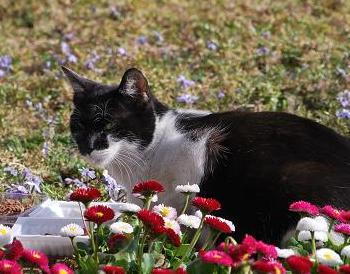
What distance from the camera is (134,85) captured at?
4371 mm

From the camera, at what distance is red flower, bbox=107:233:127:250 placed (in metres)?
2.99

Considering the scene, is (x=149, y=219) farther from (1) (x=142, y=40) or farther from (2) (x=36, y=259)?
(1) (x=142, y=40)

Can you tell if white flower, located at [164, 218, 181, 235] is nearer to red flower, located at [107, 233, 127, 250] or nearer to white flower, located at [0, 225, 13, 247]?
red flower, located at [107, 233, 127, 250]

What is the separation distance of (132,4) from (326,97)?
330 centimetres

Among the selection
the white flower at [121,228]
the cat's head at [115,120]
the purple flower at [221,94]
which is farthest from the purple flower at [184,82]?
the white flower at [121,228]

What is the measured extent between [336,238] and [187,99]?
3265 mm

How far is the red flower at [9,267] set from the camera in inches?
99.1

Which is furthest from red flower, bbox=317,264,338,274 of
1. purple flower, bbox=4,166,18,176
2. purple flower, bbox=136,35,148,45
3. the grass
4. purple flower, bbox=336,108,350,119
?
purple flower, bbox=136,35,148,45

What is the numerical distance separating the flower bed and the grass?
6.22 ft

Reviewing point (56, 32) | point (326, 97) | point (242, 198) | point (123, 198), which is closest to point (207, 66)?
point (326, 97)

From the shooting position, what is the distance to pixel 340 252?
3.00 meters

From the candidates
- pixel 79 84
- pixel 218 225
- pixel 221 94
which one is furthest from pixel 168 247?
pixel 221 94

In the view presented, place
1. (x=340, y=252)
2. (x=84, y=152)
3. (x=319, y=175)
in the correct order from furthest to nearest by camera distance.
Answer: (x=84, y=152) → (x=319, y=175) → (x=340, y=252)

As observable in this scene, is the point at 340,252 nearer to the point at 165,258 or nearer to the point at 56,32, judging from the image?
the point at 165,258
